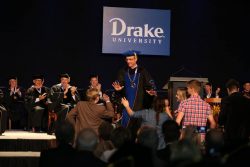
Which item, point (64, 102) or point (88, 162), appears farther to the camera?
point (64, 102)

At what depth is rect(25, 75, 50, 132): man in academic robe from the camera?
11852mm

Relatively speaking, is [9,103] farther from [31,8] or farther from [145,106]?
[145,106]

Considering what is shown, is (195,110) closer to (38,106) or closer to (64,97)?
(64,97)

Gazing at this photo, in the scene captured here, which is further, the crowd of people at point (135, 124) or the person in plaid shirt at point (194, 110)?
the person in plaid shirt at point (194, 110)

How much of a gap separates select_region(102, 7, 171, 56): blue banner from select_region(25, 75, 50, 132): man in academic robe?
2.91 metres

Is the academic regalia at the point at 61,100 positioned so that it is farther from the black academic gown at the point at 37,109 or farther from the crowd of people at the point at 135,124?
the black academic gown at the point at 37,109

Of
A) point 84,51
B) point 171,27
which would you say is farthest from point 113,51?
point 171,27

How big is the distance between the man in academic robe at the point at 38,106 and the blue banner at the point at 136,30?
2.91 meters

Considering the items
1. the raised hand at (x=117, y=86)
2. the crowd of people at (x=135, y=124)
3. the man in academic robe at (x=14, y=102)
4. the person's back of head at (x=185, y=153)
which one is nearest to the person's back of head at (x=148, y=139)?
the crowd of people at (x=135, y=124)

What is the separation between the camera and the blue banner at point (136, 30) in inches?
569

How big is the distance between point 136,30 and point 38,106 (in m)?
4.07

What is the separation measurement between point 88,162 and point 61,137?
433 mm

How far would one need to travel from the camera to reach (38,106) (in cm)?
1198

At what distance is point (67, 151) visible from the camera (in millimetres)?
4090
